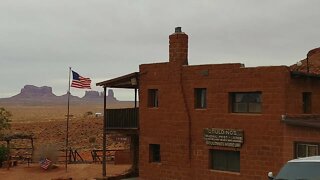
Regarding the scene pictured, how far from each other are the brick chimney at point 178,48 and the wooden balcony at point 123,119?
3866 mm

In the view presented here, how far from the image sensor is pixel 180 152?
24.3 meters

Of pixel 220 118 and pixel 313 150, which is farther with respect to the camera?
pixel 220 118

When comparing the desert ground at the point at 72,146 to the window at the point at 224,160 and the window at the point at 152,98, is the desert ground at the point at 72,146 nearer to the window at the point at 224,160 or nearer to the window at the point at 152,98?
the window at the point at 152,98

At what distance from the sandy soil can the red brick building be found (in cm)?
435

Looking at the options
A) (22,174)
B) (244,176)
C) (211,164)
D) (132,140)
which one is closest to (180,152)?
(211,164)

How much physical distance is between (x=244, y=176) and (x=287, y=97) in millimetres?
3920

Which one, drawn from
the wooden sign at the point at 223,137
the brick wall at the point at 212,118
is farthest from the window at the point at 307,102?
the wooden sign at the point at 223,137

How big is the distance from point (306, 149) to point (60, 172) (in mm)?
16460

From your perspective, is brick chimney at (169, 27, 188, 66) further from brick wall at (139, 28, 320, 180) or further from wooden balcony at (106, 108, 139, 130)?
wooden balcony at (106, 108, 139, 130)

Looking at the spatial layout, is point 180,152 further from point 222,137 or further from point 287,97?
point 287,97

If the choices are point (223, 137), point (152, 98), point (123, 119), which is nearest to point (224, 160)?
point (223, 137)

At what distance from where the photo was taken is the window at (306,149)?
19.6 m

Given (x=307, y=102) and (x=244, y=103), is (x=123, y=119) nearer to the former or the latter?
(x=244, y=103)

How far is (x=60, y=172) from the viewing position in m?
30.9
